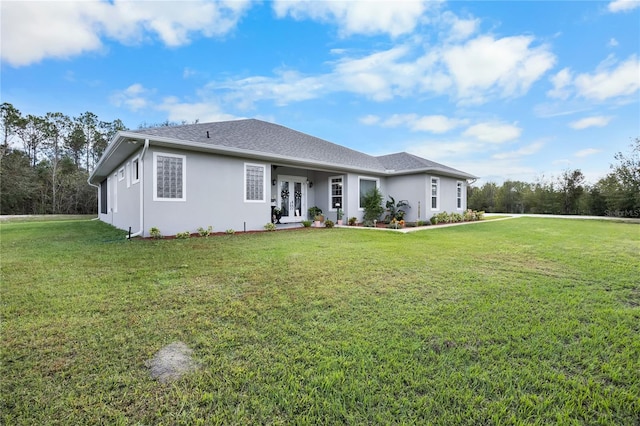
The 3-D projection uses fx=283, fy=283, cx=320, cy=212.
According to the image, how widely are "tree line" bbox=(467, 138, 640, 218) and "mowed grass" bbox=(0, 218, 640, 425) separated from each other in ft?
74.2

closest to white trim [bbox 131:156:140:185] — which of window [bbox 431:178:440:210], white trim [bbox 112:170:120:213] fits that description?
white trim [bbox 112:170:120:213]

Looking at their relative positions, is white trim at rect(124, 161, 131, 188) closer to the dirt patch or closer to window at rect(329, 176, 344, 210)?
window at rect(329, 176, 344, 210)

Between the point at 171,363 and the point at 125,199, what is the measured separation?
1134 cm

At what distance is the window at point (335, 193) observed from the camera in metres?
14.1

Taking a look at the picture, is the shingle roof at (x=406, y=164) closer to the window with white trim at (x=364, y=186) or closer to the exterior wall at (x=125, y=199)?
the window with white trim at (x=364, y=186)

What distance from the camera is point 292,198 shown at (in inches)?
565

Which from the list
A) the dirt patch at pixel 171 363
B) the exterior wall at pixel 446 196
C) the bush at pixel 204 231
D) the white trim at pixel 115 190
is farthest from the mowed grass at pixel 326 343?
the white trim at pixel 115 190

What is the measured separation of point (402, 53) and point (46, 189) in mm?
34481

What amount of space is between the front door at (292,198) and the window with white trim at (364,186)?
286 centimetres

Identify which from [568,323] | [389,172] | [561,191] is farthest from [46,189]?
[561,191]

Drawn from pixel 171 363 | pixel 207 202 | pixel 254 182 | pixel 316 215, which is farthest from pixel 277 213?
pixel 171 363

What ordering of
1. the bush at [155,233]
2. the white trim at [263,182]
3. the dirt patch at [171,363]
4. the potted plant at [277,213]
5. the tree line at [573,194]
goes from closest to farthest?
the dirt patch at [171,363], the bush at [155,233], the white trim at [263,182], the potted plant at [277,213], the tree line at [573,194]

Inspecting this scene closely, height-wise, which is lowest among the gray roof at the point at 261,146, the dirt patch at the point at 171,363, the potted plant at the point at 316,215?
the dirt patch at the point at 171,363

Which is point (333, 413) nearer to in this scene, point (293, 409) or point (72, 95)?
point (293, 409)
